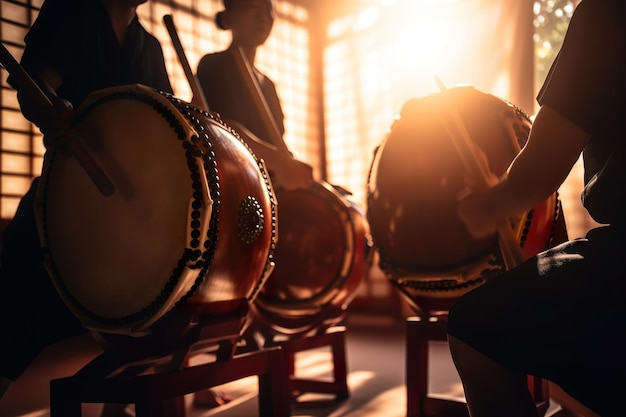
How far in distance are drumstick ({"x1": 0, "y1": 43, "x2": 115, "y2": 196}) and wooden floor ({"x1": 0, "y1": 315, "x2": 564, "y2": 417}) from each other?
93 centimetres

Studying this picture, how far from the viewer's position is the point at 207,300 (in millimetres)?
1196

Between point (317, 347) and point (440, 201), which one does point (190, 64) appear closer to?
point (317, 347)

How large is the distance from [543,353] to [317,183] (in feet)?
3.61

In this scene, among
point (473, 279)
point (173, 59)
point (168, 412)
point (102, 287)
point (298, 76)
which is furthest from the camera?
point (298, 76)

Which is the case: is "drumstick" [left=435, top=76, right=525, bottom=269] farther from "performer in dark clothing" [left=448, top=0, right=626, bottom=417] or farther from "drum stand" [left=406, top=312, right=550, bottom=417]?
"drum stand" [left=406, top=312, right=550, bottom=417]

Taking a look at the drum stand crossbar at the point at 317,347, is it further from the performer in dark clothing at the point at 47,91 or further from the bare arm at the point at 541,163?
the bare arm at the point at 541,163

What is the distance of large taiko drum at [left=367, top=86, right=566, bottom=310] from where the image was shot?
131 centimetres

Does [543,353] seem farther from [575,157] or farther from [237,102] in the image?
[237,102]

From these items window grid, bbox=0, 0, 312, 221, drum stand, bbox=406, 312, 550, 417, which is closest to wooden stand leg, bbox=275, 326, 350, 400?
drum stand, bbox=406, 312, 550, 417

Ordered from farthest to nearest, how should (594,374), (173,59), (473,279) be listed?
1. (173,59)
2. (473,279)
3. (594,374)

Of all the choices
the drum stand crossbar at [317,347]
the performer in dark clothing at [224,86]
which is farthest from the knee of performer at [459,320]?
the performer in dark clothing at [224,86]

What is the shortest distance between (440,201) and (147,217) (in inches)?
27.7

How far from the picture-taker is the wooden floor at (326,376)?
5.77 feet

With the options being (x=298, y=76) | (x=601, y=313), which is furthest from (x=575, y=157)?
(x=298, y=76)
